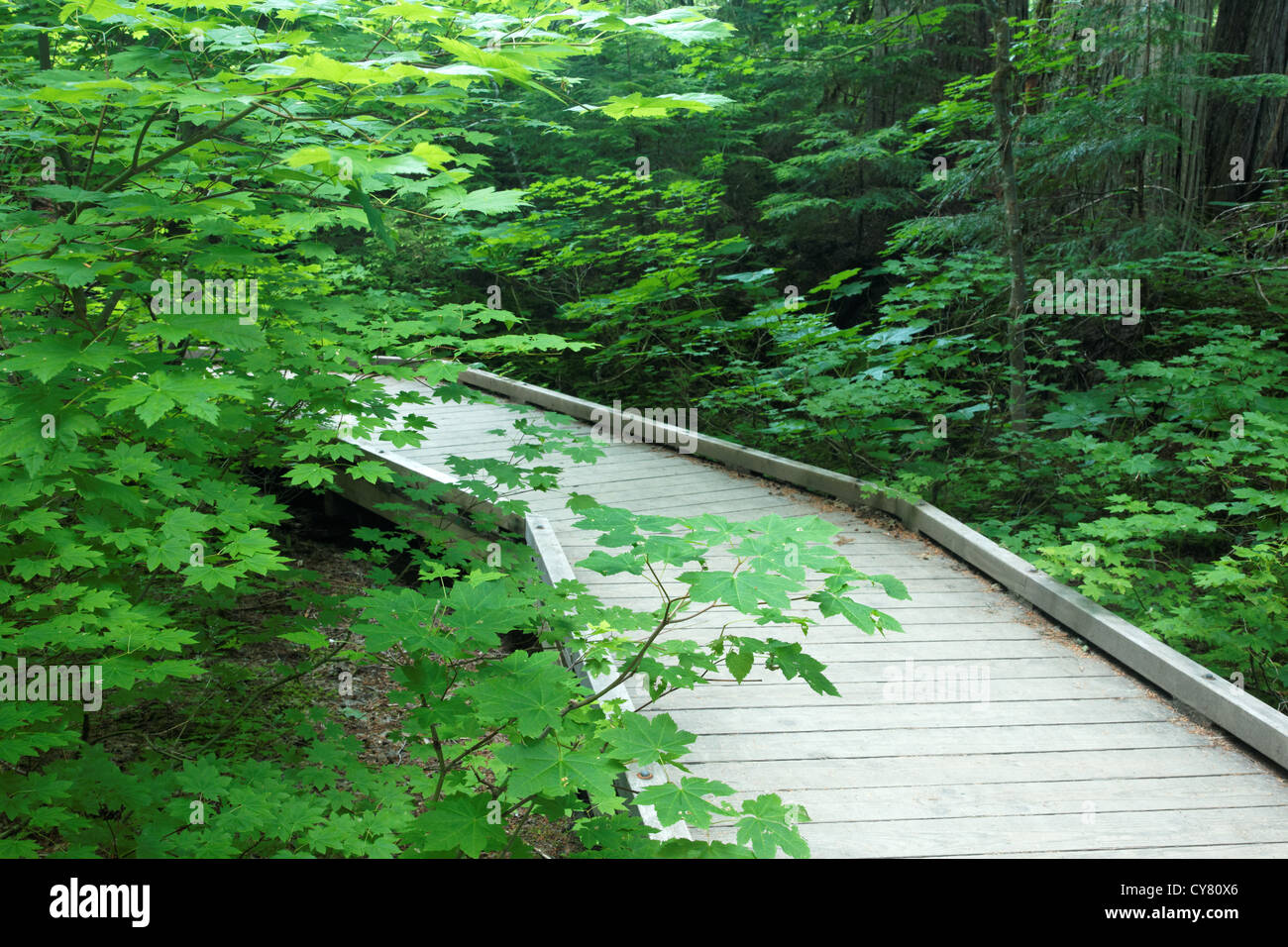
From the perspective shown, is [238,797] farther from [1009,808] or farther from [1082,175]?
[1082,175]

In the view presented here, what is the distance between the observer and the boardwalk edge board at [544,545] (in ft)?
8.52

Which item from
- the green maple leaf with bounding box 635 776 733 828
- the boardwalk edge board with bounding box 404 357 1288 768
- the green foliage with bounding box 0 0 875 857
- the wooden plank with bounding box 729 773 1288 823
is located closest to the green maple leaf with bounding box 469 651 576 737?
the green foliage with bounding box 0 0 875 857

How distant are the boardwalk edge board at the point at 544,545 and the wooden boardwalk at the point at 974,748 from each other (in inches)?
5.1

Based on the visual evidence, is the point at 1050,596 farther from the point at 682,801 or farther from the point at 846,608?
the point at 682,801

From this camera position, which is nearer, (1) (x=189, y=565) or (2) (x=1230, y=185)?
(1) (x=189, y=565)

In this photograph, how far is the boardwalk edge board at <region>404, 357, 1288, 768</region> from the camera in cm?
300

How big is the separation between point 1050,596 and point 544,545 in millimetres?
2563

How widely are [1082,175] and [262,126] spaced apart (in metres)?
5.62

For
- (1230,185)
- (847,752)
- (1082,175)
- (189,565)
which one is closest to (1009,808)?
(847,752)

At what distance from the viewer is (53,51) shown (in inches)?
179

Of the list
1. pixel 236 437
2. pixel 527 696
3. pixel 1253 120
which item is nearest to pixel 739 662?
pixel 527 696

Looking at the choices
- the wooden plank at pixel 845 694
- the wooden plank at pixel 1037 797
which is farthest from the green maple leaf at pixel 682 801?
the wooden plank at pixel 845 694
